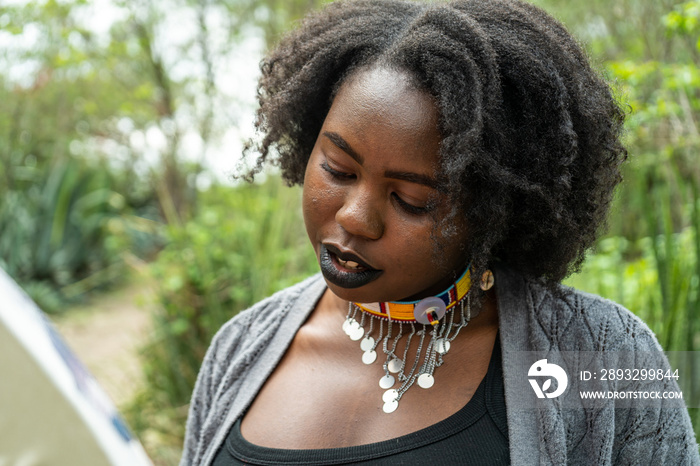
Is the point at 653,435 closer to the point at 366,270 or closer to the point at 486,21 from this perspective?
the point at 366,270

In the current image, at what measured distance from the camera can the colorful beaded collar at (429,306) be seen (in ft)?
4.81

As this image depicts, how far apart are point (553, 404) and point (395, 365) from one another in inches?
15.0

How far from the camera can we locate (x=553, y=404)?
1.34m

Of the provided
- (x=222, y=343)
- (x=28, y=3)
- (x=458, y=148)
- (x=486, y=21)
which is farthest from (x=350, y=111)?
(x=28, y=3)

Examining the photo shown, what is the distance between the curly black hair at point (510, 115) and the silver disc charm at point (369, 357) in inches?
14.3

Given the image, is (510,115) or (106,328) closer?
(510,115)

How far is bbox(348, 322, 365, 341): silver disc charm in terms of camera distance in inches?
62.5

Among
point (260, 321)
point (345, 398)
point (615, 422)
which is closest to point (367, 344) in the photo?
point (345, 398)

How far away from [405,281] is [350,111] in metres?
0.40

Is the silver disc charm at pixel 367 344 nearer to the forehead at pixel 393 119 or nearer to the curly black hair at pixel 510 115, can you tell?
the curly black hair at pixel 510 115

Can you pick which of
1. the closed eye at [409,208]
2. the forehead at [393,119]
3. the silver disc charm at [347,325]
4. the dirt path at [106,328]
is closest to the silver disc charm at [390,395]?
the silver disc charm at [347,325]

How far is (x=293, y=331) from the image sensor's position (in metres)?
1.72

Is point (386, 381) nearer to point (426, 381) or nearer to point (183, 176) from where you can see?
point (426, 381)

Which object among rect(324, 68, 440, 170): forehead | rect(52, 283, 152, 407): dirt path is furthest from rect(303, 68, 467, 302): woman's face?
rect(52, 283, 152, 407): dirt path
